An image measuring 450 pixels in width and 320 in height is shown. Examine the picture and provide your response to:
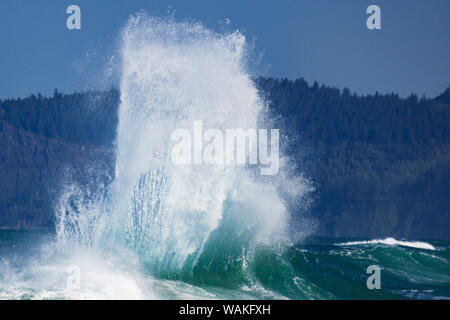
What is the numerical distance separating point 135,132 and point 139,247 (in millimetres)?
4165

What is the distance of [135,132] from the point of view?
1001 inches

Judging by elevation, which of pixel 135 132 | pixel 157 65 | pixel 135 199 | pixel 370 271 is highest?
pixel 157 65

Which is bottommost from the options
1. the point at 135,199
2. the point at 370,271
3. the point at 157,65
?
the point at 370,271

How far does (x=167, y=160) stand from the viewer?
23.9 m
